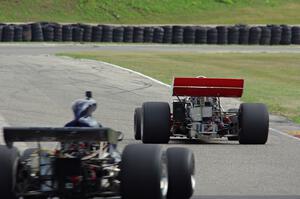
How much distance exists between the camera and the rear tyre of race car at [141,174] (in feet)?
30.1

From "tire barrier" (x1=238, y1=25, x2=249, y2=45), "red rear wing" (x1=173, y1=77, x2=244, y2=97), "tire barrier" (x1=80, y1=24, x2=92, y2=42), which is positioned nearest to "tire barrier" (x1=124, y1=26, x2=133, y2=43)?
"tire barrier" (x1=80, y1=24, x2=92, y2=42)

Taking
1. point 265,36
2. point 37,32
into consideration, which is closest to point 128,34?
point 37,32

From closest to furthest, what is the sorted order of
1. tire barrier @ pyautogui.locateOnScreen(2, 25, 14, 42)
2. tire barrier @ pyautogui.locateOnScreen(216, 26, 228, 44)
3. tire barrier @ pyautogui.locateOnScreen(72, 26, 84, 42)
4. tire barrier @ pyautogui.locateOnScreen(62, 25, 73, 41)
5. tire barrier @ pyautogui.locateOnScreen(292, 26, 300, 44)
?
tire barrier @ pyautogui.locateOnScreen(2, 25, 14, 42) → tire barrier @ pyautogui.locateOnScreen(62, 25, 73, 41) → tire barrier @ pyautogui.locateOnScreen(72, 26, 84, 42) → tire barrier @ pyautogui.locateOnScreen(216, 26, 228, 44) → tire barrier @ pyautogui.locateOnScreen(292, 26, 300, 44)

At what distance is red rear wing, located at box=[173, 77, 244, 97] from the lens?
1614 cm

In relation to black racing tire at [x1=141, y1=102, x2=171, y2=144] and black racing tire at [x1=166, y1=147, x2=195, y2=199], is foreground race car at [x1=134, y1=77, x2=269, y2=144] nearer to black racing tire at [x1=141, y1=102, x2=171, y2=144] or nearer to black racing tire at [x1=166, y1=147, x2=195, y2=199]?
black racing tire at [x1=141, y1=102, x2=171, y2=144]

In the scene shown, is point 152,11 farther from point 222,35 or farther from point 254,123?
point 254,123

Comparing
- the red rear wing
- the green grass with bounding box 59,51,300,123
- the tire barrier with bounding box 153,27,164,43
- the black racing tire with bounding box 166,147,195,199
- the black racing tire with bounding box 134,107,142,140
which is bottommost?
the tire barrier with bounding box 153,27,164,43

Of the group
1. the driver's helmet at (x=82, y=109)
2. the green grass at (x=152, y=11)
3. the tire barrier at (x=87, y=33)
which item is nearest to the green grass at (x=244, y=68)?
the tire barrier at (x=87, y=33)

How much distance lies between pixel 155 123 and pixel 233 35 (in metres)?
41.2

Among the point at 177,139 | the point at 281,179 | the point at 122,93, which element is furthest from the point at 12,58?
the point at 281,179

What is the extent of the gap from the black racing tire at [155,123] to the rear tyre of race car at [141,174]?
6.74m

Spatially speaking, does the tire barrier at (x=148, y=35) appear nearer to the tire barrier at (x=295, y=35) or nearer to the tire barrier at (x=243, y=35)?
the tire barrier at (x=243, y=35)

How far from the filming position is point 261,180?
12.3 metres

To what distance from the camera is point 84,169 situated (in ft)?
30.8
